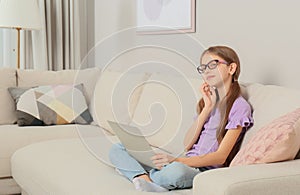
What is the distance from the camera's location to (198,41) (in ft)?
10.5

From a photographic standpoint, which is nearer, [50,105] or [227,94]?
[227,94]

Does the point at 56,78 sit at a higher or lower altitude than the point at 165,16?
lower

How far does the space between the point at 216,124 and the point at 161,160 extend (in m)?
0.32

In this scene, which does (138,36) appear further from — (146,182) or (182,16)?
(146,182)

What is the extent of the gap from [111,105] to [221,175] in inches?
59.1

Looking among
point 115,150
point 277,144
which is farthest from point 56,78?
point 277,144

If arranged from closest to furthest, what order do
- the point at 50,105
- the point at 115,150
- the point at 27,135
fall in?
the point at 115,150, the point at 27,135, the point at 50,105

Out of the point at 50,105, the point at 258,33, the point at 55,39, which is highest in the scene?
the point at 258,33

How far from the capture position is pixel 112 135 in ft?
9.23

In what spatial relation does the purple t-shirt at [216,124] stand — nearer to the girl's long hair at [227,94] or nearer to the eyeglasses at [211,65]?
the girl's long hair at [227,94]

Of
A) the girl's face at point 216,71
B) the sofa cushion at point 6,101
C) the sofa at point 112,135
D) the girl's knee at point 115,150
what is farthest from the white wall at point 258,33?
the sofa cushion at point 6,101

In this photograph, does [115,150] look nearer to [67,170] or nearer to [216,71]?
[67,170]

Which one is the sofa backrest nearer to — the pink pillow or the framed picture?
the pink pillow

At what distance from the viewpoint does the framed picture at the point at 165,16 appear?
10.6 feet
